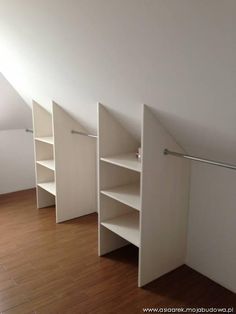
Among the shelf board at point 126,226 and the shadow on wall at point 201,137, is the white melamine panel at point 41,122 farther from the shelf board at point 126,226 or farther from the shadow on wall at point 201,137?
the shadow on wall at point 201,137

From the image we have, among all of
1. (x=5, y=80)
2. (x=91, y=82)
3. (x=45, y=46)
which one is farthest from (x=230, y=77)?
(x=5, y=80)

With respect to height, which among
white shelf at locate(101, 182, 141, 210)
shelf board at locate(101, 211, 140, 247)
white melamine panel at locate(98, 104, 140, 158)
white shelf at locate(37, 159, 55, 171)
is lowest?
shelf board at locate(101, 211, 140, 247)

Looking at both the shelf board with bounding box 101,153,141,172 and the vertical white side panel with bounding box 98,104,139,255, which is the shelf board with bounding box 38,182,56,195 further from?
the shelf board with bounding box 101,153,141,172

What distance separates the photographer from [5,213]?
389cm

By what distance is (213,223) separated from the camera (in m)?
2.43

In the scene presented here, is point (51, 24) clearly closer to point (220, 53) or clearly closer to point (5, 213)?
point (220, 53)

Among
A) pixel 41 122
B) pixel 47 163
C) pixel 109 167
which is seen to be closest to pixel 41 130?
pixel 41 122

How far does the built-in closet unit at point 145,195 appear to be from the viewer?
227 cm

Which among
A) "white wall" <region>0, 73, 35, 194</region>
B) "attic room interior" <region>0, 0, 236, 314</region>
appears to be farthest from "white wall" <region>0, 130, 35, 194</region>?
"attic room interior" <region>0, 0, 236, 314</region>

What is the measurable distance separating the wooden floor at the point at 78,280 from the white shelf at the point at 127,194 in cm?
66

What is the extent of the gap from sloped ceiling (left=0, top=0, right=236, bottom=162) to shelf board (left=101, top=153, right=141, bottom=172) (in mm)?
258

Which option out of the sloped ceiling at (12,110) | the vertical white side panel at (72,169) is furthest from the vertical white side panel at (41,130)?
the vertical white side panel at (72,169)

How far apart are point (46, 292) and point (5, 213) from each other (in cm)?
182

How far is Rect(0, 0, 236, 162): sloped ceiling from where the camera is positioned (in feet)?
4.25
